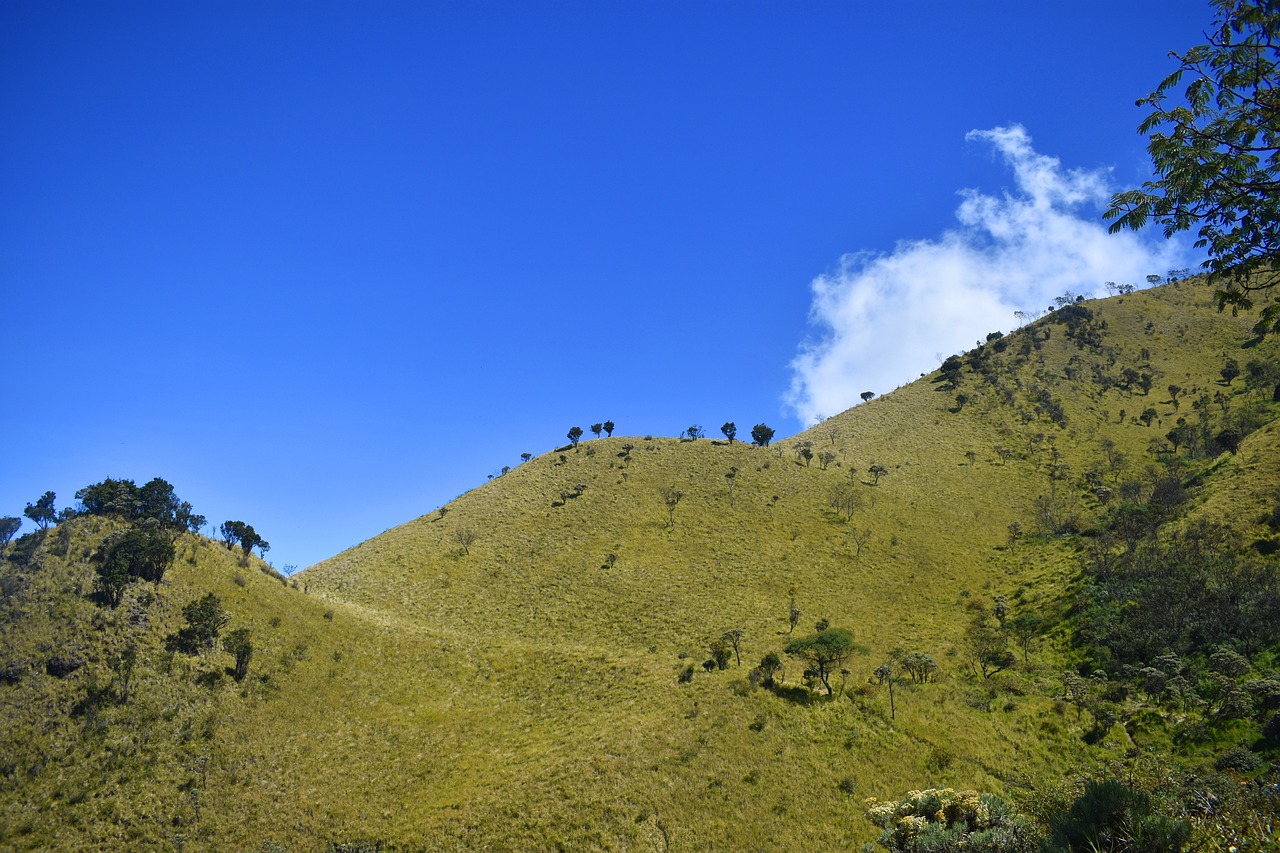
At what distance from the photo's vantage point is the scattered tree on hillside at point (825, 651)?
4188 cm

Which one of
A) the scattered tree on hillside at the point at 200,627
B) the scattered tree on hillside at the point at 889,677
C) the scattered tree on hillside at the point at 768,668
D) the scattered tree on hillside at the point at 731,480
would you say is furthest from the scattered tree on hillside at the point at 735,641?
the scattered tree on hillside at the point at 200,627

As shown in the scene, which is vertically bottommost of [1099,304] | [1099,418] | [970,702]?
[970,702]

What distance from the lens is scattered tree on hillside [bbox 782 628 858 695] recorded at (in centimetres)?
4188

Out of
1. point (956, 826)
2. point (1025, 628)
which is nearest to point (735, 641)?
point (1025, 628)

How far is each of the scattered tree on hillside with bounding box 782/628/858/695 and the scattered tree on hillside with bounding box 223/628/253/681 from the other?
39.9 meters

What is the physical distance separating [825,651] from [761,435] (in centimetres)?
7511

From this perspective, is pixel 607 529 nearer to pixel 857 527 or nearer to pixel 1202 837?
pixel 857 527

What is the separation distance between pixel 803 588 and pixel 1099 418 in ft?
250

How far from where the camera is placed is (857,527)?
81438 millimetres

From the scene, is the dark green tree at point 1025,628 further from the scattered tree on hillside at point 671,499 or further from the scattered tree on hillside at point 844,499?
the scattered tree on hillside at point 671,499

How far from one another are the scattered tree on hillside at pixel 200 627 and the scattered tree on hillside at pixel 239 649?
1.32m

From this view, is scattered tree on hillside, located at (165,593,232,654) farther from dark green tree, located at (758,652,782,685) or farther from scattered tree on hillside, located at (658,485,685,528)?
scattered tree on hillside, located at (658,485,685,528)

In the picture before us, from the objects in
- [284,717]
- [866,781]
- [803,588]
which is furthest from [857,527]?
[284,717]

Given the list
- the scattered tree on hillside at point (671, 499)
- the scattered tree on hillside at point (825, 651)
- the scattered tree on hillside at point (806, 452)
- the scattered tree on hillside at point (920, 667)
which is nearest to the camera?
the scattered tree on hillside at point (825, 651)
